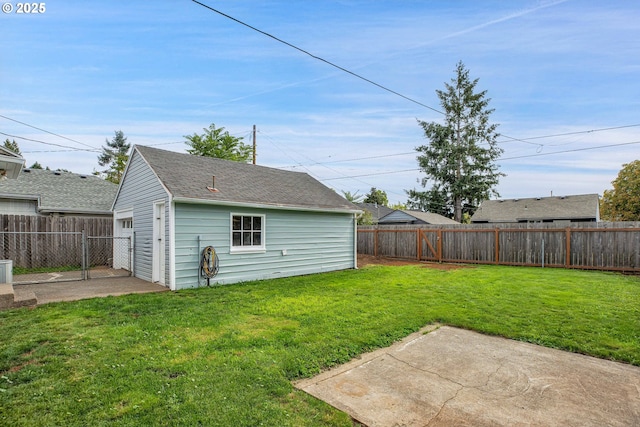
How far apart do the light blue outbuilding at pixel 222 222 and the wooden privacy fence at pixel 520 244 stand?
450cm

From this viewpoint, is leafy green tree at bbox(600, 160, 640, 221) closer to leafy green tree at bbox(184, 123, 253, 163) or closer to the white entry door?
leafy green tree at bbox(184, 123, 253, 163)

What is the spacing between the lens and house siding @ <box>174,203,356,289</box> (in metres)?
7.79

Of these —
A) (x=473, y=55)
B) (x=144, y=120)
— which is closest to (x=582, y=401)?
(x=473, y=55)

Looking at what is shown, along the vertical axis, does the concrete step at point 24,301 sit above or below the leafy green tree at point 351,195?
below

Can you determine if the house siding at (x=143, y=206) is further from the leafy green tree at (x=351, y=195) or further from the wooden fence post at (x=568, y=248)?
the leafy green tree at (x=351, y=195)

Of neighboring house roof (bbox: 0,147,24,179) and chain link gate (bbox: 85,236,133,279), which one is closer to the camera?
neighboring house roof (bbox: 0,147,24,179)

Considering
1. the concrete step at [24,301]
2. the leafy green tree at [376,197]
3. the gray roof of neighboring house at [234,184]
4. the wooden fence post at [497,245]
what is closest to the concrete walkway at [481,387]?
the concrete step at [24,301]

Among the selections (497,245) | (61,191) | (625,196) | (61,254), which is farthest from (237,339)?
(625,196)

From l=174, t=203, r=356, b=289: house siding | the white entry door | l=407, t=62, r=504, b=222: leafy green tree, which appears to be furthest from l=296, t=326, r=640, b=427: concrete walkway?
l=407, t=62, r=504, b=222: leafy green tree

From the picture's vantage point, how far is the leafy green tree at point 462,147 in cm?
2584

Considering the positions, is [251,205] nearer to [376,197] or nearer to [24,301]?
[24,301]

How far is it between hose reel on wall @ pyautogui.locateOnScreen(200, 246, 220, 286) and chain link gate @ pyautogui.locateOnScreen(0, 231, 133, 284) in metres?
3.29

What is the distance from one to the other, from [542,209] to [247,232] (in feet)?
79.1

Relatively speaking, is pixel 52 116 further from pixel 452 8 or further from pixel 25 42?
pixel 452 8
